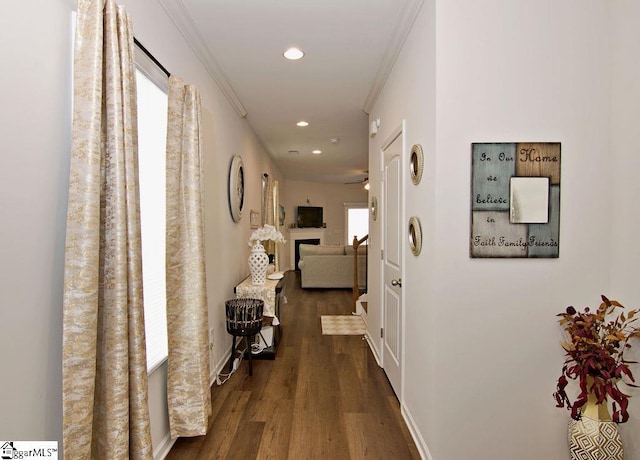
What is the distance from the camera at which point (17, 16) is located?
1.08m

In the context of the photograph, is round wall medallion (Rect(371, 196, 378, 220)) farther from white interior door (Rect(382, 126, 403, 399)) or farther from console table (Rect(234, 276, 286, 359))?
console table (Rect(234, 276, 286, 359))

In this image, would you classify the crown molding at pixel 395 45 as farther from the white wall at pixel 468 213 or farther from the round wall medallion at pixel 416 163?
the round wall medallion at pixel 416 163

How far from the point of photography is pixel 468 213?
1845mm

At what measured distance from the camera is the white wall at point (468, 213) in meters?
1.82

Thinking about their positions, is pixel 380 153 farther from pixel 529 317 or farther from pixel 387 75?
pixel 529 317

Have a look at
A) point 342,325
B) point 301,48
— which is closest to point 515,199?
point 301,48

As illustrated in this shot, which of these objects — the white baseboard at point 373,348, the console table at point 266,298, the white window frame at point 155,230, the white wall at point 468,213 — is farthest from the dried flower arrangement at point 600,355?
the console table at point 266,298

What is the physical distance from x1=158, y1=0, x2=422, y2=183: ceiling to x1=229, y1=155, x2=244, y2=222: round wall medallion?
65 centimetres

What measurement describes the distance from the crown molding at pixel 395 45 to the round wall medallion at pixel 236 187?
5.27 feet

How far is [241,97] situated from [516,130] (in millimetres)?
2797

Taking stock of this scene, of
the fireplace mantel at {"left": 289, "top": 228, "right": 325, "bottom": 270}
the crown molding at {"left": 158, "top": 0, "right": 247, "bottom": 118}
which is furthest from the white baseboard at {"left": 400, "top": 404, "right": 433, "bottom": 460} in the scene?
the fireplace mantel at {"left": 289, "top": 228, "right": 325, "bottom": 270}

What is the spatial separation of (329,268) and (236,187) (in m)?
3.82

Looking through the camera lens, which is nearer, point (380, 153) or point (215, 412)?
point (215, 412)

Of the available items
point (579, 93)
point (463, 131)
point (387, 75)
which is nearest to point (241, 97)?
point (387, 75)
